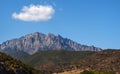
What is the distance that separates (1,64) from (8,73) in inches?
300

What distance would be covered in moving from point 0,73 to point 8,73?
6.44 meters

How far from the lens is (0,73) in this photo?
184750mm

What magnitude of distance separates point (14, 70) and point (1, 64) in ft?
26.9

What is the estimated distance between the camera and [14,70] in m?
198

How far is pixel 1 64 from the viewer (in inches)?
7662

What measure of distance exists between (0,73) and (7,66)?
1441 cm

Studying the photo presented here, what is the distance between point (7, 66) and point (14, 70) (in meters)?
4.58

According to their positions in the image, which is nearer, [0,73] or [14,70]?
[0,73]

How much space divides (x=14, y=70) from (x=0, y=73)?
1435 cm

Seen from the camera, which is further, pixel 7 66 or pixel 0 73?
pixel 7 66

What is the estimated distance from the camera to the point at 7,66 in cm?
19888
